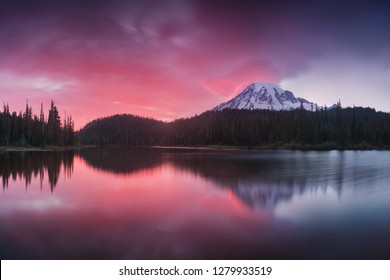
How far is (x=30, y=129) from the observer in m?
107

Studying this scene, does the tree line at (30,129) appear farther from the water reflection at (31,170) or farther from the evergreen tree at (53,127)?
the water reflection at (31,170)

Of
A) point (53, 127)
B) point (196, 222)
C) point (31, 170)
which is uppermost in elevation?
point (53, 127)

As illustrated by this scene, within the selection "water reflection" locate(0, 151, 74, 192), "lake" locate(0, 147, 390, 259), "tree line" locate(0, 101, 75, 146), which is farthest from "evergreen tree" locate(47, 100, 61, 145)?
"lake" locate(0, 147, 390, 259)

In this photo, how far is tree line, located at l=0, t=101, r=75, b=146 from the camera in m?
102

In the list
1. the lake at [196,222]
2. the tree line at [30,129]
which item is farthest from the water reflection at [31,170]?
the tree line at [30,129]

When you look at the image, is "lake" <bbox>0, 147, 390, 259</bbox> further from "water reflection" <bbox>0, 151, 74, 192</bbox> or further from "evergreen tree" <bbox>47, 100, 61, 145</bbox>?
"evergreen tree" <bbox>47, 100, 61, 145</bbox>

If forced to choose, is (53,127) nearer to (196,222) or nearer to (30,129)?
(30,129)

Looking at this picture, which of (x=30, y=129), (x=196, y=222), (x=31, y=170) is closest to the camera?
(x=196, y=222)

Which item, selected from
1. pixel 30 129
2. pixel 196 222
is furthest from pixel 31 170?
pixel 30 129

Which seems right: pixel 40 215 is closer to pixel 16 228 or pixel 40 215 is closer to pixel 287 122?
pixel 16 228

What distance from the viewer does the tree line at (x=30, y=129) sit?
102062 millimetres

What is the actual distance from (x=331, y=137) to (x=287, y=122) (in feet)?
76.3
